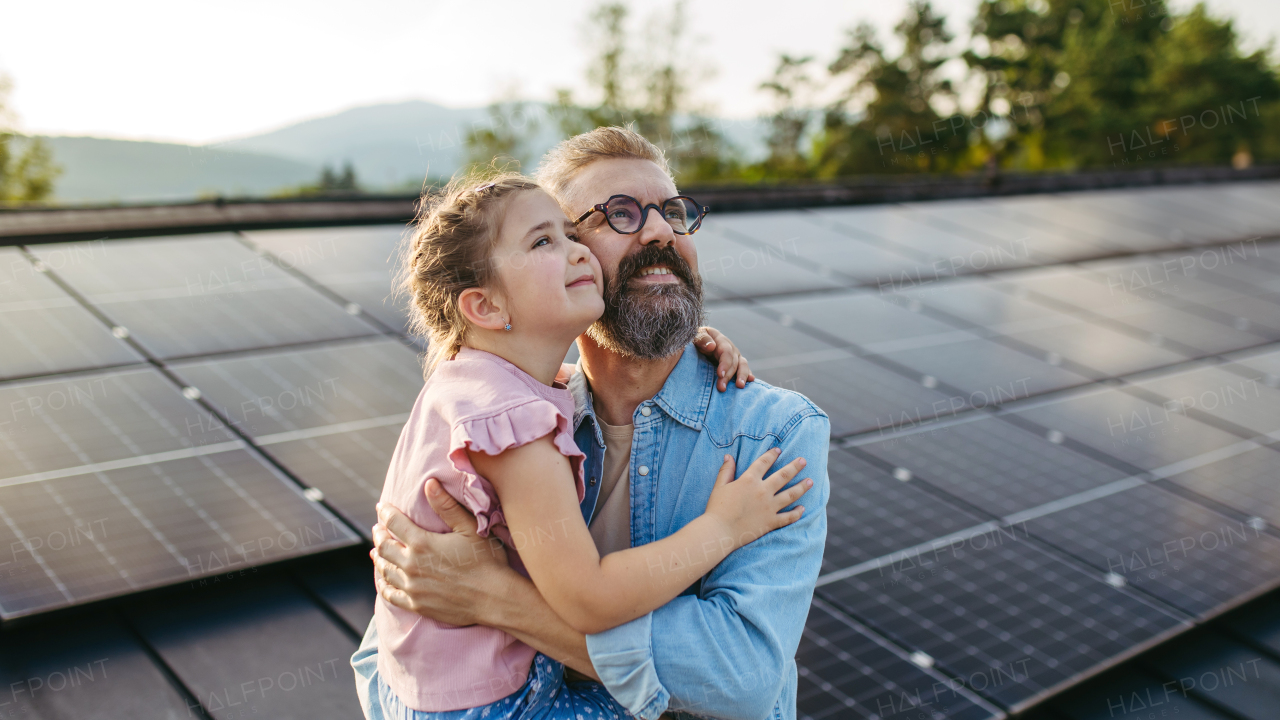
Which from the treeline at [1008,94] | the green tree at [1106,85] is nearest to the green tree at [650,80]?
the treeline at [1008,94]

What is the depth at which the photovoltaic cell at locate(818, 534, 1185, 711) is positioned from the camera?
426cm

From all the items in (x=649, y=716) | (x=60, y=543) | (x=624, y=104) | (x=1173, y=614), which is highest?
(x=624, y=104)

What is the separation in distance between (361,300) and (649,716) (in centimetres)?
584

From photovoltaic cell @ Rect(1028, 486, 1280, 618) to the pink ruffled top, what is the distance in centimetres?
415

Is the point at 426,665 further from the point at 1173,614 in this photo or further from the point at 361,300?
the point at 361,300

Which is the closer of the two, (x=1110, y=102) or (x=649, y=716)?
(x=649, y=716)

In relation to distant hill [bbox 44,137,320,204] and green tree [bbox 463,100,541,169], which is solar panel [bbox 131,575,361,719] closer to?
distant hill [bbox 44,137,320,204]

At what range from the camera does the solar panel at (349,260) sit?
24.5ft

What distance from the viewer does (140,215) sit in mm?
8641

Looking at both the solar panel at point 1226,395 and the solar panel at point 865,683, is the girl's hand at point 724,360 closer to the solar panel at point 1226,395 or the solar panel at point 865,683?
the solar panel at point 865,683

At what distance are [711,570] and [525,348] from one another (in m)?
0.85

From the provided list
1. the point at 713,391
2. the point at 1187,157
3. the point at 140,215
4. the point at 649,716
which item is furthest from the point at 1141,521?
the point at 1187,157

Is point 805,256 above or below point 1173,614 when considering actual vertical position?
above

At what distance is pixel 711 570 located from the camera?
2.55 meters
